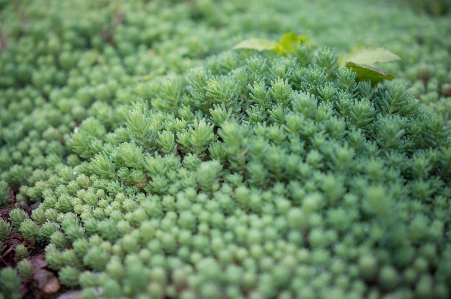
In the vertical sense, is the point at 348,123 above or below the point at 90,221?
above

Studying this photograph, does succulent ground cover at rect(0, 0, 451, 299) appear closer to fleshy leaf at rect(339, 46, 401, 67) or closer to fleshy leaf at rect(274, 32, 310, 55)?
fleshy leaf at rect(274, 32, 310, 55)

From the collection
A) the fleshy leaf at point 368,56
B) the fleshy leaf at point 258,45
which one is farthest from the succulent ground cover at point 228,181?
the fleshy leaf at point 368,56

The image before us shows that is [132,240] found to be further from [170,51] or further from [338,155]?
[170,51]

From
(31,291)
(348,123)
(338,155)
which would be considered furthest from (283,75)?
(31,291)

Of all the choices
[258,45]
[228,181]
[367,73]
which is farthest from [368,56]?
[228,181]

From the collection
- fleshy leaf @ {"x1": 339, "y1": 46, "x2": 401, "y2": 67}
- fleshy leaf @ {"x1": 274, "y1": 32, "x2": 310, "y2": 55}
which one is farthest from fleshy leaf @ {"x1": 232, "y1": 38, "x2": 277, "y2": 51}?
fleshy leaf @ {"x1": 339, "y1": 46, "x2": 401, "y2": 67}

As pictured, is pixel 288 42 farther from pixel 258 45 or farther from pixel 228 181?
pixel 228 181
